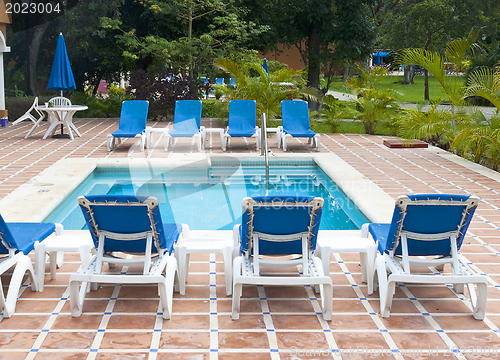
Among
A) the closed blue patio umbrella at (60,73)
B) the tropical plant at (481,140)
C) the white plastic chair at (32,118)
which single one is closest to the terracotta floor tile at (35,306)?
the tropical plant at (481,140)

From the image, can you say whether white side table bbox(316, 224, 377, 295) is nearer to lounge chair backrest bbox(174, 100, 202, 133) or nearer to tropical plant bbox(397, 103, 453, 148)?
tropical plant bbox(397, 103, 453, 148)

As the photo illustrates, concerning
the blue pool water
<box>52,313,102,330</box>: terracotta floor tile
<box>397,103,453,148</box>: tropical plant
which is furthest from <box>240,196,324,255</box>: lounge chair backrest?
<box>397,103,453,148</box>: tropical plant

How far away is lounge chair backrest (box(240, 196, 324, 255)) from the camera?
4637 mm

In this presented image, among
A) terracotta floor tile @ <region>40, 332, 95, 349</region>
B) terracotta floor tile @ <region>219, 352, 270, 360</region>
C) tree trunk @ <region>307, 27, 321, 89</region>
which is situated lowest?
terracotta floor tile @ <region>219, 352, 270, 360</region>

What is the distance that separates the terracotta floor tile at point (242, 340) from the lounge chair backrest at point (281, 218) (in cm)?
80

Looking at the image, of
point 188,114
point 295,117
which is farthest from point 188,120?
point 295,117

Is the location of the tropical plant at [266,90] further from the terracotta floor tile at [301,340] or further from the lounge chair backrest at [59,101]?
the terracotta floor tile at [301,340]

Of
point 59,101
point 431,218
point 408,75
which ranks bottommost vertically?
point 431,218

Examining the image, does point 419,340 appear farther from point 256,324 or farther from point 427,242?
point 256,324

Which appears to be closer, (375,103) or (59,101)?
(375,103)

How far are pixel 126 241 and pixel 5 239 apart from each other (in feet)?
2.90

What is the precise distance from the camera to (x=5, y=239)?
471 centimetres

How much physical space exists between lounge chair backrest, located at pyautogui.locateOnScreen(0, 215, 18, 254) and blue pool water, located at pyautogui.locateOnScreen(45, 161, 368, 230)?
9.16ft

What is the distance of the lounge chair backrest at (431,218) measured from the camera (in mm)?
4641
